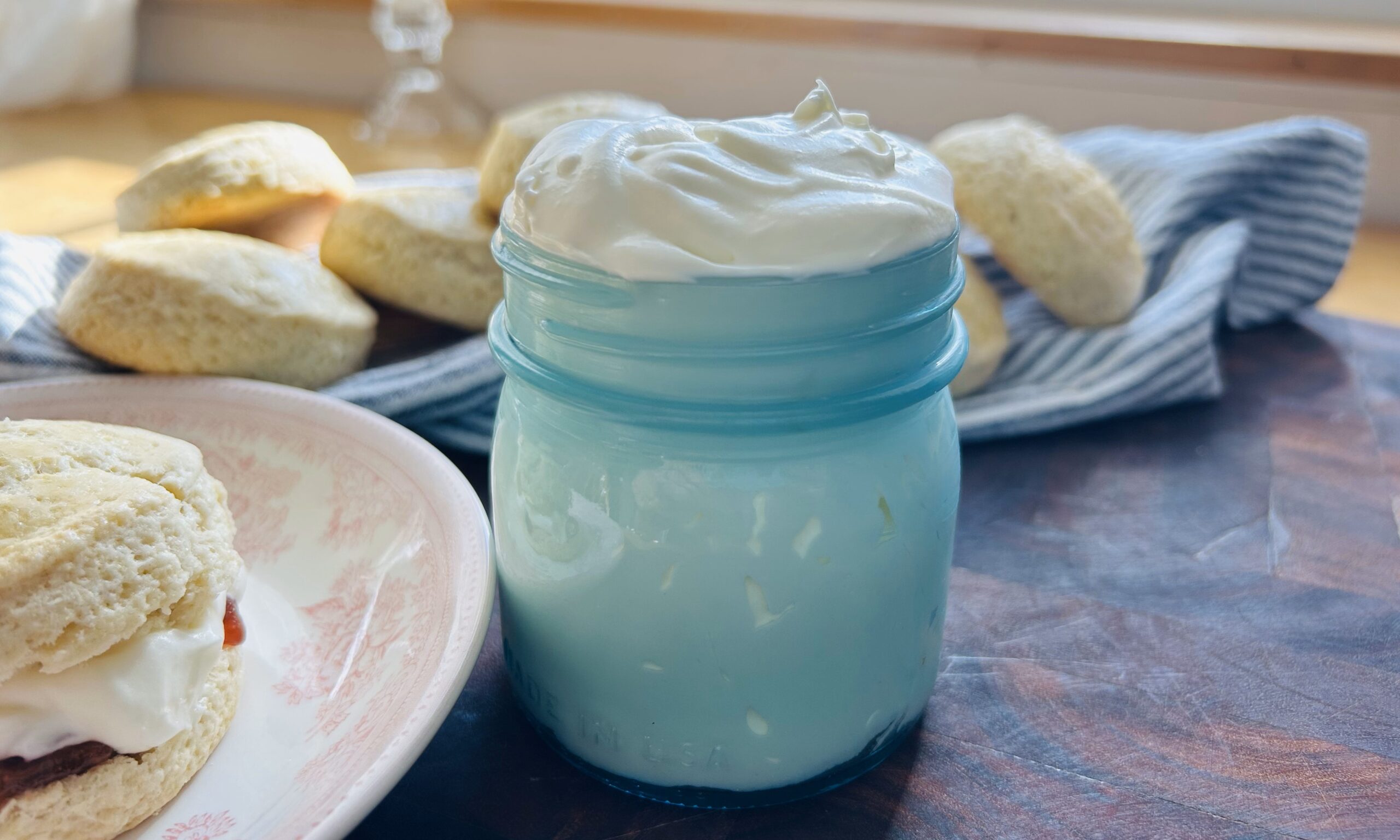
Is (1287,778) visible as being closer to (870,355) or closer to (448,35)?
(870,355)

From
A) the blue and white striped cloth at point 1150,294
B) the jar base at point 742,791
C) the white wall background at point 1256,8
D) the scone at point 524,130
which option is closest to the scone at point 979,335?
the blue and white striped cloth at point 1150,294

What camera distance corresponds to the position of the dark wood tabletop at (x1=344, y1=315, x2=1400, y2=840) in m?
0.51

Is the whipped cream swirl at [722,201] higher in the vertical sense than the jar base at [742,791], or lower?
higher

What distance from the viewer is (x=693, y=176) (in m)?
0.44

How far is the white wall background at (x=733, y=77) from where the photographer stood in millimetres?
1406

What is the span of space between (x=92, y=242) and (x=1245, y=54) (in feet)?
4.58

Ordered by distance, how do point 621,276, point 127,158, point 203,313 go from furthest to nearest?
point 127,158
point 203,313
point 621,276

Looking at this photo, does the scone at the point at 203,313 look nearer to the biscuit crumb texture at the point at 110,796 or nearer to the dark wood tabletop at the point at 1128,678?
the dark wood tabletop at the point at 1128,678

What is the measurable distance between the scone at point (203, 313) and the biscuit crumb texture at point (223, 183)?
0.05 m

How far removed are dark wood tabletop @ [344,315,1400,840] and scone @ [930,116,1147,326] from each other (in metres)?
0.13

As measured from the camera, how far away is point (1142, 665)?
2.05 feet

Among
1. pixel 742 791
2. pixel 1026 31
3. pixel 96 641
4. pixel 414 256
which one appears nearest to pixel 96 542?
pixel 96 641

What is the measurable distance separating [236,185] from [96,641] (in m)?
0.51

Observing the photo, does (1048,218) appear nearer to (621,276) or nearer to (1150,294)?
(1150,294)
